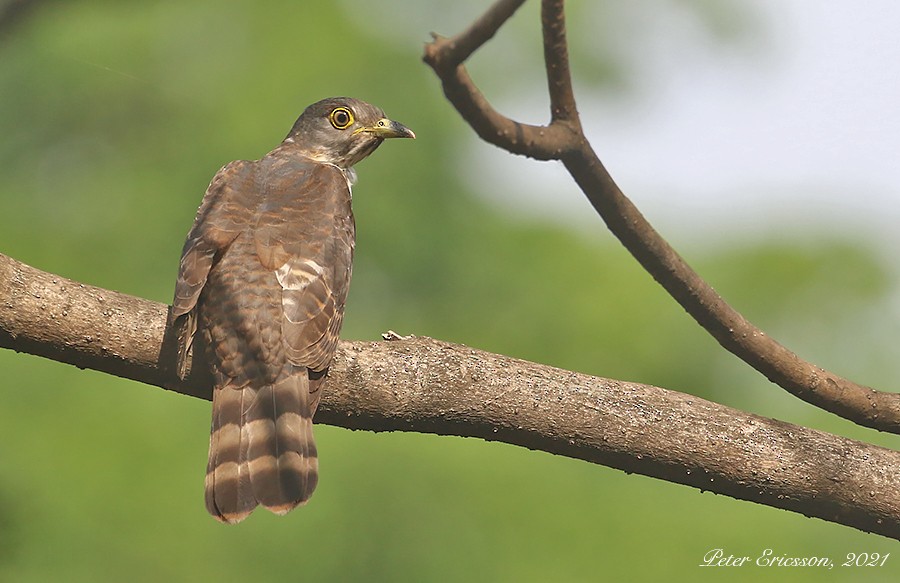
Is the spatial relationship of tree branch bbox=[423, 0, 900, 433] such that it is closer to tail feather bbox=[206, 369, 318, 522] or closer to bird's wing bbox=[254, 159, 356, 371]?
bird's wing bbox=[254, 159, 356, 371]

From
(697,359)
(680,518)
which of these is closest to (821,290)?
(697,359)

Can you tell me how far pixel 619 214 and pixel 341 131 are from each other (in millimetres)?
2638

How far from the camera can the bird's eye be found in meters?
6.24

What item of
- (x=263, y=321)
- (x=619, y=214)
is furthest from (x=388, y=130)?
(x=619, y=214)

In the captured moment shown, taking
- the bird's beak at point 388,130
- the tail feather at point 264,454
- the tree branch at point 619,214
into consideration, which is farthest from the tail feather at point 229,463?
the bird's beak at point 388,130

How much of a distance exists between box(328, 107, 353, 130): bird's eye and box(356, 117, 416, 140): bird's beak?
3.2 inches

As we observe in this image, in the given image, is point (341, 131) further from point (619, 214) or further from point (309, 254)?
point (619, 214)

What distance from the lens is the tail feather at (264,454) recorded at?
4.30m

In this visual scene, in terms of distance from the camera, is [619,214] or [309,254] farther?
[309,254]

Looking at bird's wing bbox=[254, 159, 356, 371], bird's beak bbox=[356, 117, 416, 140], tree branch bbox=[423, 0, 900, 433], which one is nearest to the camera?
tree branch bbox=[423, 0, 900, 433]

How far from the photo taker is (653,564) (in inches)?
457

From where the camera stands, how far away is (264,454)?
436 cm

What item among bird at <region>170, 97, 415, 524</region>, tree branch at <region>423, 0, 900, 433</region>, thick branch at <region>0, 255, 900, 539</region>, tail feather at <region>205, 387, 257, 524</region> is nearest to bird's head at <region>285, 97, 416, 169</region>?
bird at <region>170, 97, 415, 524</region>

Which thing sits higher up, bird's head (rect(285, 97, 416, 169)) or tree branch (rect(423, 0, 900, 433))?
bird's head (rect(285, 97, 416, 169))
